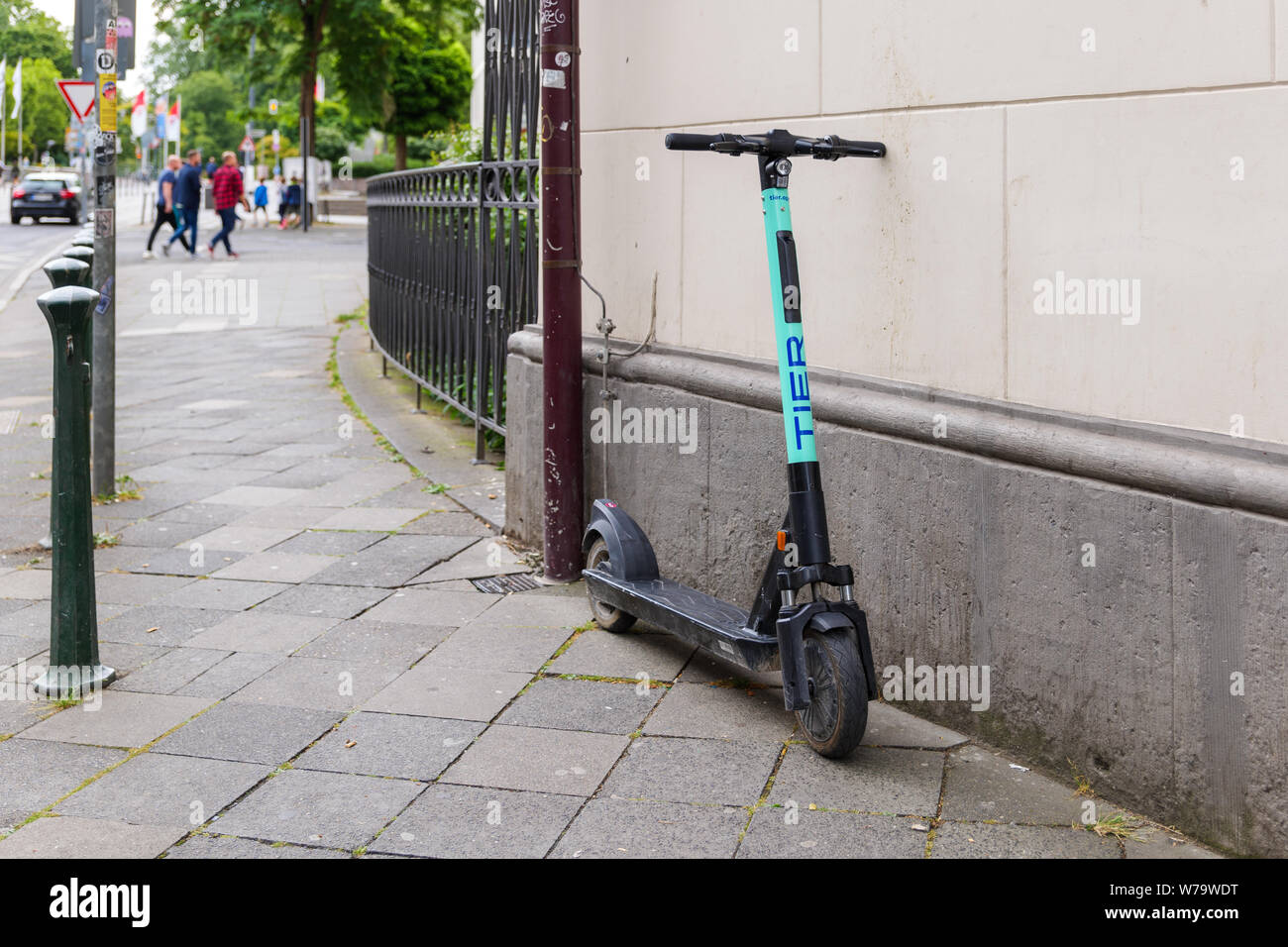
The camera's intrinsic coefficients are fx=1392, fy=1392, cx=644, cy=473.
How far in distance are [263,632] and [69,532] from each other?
2.78 ft

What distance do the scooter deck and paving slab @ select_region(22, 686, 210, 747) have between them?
136 centimetres

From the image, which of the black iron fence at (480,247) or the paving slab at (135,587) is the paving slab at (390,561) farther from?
the black iron fence at (480,247)

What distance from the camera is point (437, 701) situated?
13.9 ft

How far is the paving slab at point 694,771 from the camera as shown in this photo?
11.6ft

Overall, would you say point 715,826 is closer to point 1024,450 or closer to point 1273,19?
point 1024,450

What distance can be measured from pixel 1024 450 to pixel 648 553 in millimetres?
1597

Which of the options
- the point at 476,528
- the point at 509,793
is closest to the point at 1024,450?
the point at 509,793

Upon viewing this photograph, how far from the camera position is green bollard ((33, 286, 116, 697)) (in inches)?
171

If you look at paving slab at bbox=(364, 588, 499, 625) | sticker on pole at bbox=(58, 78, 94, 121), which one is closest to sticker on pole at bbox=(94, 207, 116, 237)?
paving slab at bbox=(364, 588, 499, 625)

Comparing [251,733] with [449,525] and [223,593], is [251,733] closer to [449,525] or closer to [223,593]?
[223,593]

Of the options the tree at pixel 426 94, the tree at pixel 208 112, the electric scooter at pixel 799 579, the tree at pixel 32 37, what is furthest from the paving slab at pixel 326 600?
the tree at pixel 208 112

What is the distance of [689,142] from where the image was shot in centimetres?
378

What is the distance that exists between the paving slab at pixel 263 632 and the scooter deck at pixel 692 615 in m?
1.03

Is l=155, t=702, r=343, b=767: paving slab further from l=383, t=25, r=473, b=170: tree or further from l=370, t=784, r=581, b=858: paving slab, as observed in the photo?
l=383, t=25, r=473, b=170: tree
